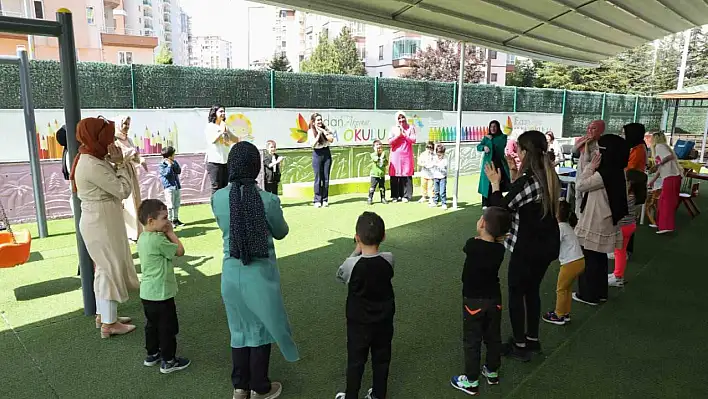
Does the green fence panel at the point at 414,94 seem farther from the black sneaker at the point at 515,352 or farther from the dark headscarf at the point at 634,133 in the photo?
the black sneaker at the point at 515,352

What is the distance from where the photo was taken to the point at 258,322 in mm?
2822

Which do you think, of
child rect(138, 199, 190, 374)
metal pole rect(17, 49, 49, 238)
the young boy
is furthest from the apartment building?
the young boy

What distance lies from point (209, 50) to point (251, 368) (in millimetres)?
198667

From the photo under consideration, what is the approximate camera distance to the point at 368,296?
265 centimetres

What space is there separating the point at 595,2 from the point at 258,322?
682 cm

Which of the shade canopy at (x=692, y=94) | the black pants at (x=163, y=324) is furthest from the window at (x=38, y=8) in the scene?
the black pants at (x=163, y=324)

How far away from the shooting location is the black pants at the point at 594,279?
4629mm

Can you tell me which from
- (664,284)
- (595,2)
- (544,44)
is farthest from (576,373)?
(544,44)

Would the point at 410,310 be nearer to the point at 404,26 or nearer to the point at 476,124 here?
the point at 404,26

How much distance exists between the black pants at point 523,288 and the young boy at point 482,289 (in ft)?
1.55

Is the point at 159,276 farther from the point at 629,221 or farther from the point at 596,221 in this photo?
the point at 629,221

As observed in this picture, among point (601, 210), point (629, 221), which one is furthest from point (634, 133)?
point (601, 210)

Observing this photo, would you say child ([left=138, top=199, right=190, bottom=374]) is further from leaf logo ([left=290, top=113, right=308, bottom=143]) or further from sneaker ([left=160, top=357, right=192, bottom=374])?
leaf logo ([left=290, top=113, right=308, bottom=143])

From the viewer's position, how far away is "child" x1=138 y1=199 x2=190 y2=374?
3.21 metres
